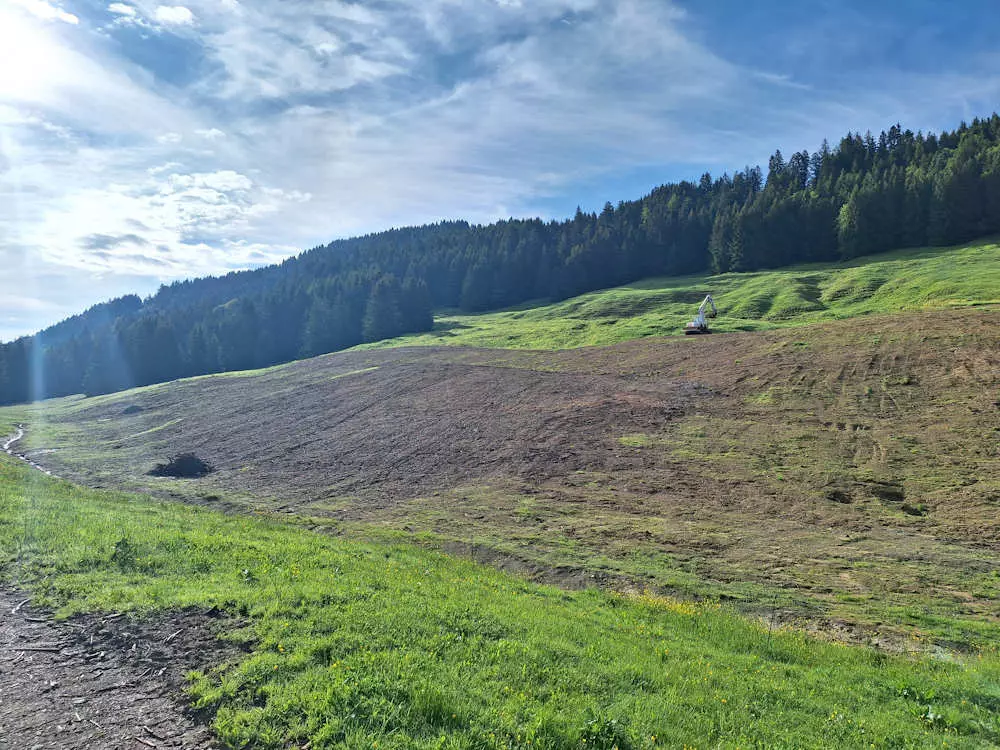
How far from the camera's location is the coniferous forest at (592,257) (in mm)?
87062

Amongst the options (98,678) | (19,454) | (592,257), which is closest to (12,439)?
(19,454)

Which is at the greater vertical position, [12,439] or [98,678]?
[98,678]

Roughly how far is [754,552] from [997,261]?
2602 inches

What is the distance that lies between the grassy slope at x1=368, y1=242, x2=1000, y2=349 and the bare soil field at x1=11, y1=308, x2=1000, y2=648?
1089 centimetres

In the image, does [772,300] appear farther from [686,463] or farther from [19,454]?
[19,454]

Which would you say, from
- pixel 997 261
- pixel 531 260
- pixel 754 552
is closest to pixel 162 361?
pixel 531 260

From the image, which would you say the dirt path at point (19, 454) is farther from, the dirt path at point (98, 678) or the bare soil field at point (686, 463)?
the dirt path at point (98, 678)

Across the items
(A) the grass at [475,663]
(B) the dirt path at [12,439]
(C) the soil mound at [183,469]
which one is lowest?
(C) the soil mound at [183,469]

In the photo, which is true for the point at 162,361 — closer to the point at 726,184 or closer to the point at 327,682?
the point at 327,682

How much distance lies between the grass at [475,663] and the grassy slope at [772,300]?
4745 centimetres

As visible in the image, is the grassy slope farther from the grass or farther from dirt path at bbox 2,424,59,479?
the grass

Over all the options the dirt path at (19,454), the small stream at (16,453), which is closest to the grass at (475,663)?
the dirt path at (19,454)

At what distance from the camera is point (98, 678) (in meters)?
7.22

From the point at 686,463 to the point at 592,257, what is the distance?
3782 inches
